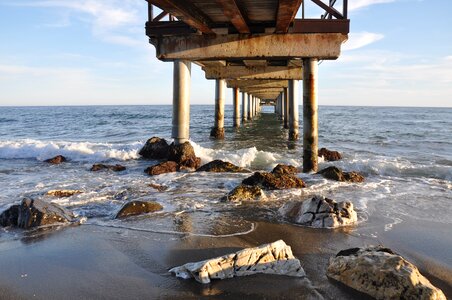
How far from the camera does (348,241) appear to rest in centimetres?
488

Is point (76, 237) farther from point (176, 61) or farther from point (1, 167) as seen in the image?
point (1, 167)

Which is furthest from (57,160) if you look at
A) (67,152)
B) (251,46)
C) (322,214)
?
(322,214)

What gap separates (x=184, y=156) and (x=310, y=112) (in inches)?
158

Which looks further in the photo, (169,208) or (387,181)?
(387,181)

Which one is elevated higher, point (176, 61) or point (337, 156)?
point (176, 61)

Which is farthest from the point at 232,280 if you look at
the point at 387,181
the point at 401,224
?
the point at 387,181

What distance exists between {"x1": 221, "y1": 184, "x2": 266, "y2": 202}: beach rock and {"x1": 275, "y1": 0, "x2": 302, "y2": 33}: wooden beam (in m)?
3.57

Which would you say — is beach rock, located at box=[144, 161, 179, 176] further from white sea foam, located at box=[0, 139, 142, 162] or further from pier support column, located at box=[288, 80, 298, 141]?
pier support column, located at box=[288, 80, 298, 141]

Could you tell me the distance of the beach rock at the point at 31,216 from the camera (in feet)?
17.6

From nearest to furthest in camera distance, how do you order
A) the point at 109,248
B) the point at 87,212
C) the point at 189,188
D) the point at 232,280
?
the point at 232,280 < the point at 109,248 < the point at 87,212 < the point at 189,188

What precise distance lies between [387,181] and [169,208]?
6.01 meters

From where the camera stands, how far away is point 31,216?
5.38m

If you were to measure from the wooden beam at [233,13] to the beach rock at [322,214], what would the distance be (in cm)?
392

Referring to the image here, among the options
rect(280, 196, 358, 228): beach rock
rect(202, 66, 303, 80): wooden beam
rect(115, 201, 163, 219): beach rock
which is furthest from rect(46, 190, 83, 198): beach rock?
rect(202, 66, 303, 80): wooden beam
